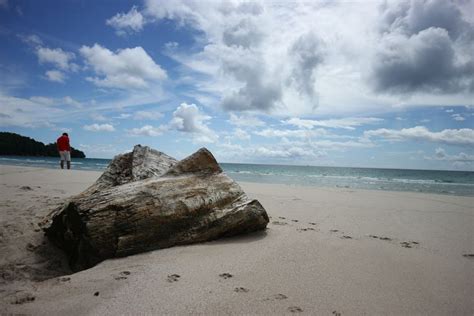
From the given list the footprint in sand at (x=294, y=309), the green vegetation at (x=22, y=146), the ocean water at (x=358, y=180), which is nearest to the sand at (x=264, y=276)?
the footprint in sand at (x=294, y=309)

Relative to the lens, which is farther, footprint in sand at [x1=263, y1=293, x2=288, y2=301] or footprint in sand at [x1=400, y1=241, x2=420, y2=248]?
footprint in sand at [x1=400, y1=241, x2=420, y2=248]

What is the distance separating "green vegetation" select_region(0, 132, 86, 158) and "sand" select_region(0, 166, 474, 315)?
93059 mm

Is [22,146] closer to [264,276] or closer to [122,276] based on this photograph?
[122,276]

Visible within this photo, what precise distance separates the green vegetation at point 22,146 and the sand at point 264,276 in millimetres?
93059

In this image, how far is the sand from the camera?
8.13 feet

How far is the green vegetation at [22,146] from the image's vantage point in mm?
78312

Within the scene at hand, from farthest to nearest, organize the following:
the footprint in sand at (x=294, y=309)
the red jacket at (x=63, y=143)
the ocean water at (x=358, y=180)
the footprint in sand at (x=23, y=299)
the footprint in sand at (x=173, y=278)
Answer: the ocean water at (x=358, y=180) → the red jacket at (x=63, y=143) → the footprint in sand at (x=173, y=278) → the footprint in sand at (x=23, y=299) → the footprint in sand at (x=294, y=309)

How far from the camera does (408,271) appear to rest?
3.31 m

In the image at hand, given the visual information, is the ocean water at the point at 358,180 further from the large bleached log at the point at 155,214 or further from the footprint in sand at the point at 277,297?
the footprint in sand at the point at 277,297

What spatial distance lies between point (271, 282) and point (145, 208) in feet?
6.31

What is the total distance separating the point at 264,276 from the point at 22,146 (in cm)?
9958

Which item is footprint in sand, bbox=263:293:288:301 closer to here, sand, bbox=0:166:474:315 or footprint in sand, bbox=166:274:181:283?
sand, bbox=0:166:474:315

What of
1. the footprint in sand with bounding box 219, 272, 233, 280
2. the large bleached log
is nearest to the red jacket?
the large bleached log

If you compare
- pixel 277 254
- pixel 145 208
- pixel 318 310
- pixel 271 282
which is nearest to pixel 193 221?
pixel 145 208
